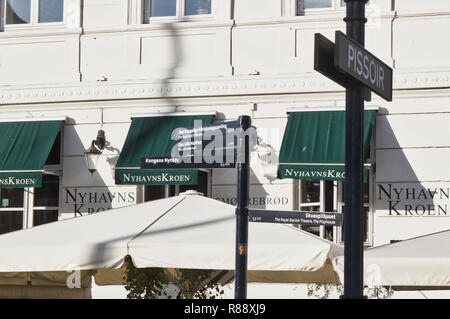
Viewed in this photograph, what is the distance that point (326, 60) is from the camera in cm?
600

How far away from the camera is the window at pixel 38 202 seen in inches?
628

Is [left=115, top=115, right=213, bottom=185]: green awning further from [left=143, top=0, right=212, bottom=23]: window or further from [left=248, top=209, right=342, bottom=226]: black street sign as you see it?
[left=248, top=209, right=342, bottom=226]: black street sign

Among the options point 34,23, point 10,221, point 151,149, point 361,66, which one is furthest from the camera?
point 34,23

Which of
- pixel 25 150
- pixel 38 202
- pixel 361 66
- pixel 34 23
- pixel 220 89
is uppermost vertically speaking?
pixel 34 23

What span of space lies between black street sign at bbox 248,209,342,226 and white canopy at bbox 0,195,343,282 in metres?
1.07

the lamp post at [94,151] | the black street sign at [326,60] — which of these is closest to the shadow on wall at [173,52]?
the lamp post at [94,151]

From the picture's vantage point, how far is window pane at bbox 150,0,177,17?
626 inches

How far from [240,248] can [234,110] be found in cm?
824

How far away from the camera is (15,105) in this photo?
53.1 ft

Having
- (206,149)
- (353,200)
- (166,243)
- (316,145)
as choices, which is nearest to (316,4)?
(316,145)

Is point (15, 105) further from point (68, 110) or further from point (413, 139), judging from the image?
point (413, 139)

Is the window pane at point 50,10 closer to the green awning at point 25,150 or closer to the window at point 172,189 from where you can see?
the green awning at point 25,150

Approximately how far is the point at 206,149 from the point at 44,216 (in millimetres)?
9236

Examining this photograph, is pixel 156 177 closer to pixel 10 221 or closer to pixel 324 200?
pixel 324 200
